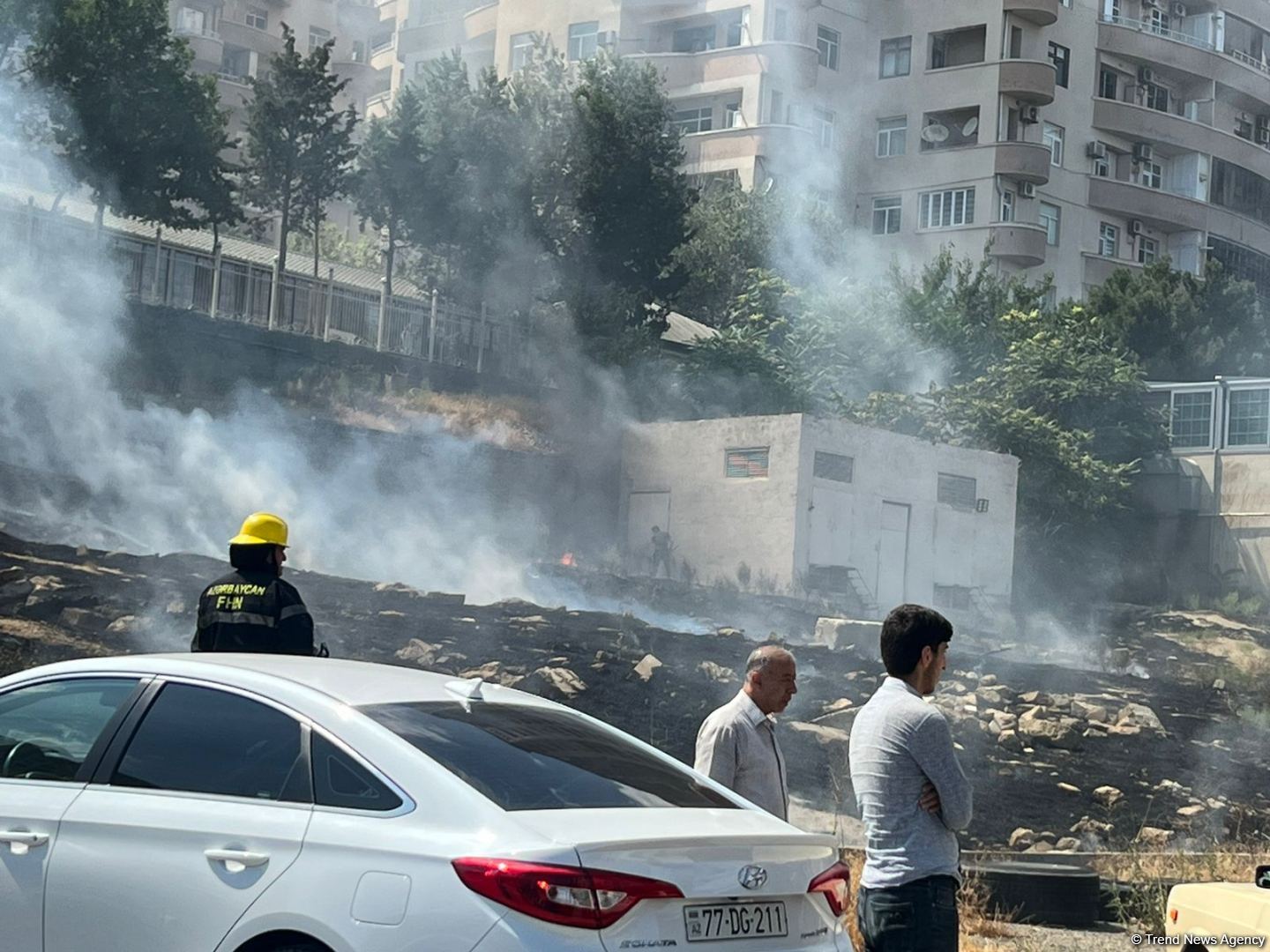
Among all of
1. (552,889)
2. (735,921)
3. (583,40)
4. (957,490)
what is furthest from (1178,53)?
(552,889)

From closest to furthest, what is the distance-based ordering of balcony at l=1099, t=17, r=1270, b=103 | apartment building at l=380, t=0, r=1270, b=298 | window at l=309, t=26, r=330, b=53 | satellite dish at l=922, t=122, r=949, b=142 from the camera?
window at l=309, t=26, r=330, b=53
apartment building at l=380, t=0, r=1270, b=298
satellite dish at l=922, t=122, r=949, b=142
balcony at l=1099, t=17, r=1270, b=103

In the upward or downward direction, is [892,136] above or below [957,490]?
above

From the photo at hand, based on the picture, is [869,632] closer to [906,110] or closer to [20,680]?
[20,680]

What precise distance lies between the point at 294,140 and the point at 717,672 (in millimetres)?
18224

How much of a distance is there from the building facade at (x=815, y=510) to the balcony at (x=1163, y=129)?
1053 inches

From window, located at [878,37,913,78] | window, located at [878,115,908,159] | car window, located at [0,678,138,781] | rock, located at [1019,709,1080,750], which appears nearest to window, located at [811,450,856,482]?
rock, located at [1019,709,1080,750]

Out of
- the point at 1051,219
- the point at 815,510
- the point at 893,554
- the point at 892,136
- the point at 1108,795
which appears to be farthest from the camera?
the point at 892,136

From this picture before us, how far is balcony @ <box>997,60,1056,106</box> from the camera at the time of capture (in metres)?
51.4

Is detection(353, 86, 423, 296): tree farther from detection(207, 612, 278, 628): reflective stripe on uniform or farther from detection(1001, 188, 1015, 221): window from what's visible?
detection(207, 612, 278, 628): reflective stripe on uniform

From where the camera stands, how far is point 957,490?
107 ft

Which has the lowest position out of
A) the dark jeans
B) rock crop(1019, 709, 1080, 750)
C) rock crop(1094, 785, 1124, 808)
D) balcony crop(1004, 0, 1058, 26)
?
rock crop(1094, 785, 1124, 808)

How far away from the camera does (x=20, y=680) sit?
4.80m

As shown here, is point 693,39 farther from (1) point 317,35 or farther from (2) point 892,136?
(1) point 317,35

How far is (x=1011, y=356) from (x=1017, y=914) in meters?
31.7
